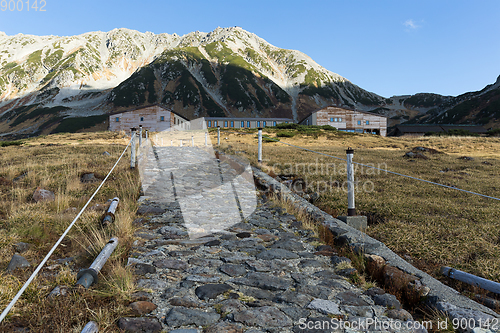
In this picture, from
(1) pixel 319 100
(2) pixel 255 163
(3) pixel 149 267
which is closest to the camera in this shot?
(3) pixel 149 267

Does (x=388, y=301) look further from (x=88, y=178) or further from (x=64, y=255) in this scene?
(x=88, y=178)

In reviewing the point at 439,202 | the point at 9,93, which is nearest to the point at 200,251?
the point at 439,202

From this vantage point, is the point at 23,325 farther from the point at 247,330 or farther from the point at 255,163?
the point at 255,163

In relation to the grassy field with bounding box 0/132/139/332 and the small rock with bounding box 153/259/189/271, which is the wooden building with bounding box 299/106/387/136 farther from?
the small rock with bounding box 153/259/189/271

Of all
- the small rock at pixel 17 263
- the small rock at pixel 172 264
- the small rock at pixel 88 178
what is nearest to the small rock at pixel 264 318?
the small rock at pixel 172 264

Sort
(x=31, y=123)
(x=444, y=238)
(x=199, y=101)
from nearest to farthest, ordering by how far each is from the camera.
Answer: (x=444, y=238), (x=31, y=123), (x=199, y=101)

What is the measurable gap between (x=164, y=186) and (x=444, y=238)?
6.83 meters

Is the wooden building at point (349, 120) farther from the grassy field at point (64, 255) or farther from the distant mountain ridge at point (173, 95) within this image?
the distant mountain ridge at point (173, 95)

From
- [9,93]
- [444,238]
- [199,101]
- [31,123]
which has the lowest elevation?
[444,238]

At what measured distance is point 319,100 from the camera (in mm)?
186125

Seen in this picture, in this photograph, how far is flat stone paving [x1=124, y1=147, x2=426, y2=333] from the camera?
2568 millimetres

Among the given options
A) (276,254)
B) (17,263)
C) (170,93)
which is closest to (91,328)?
(17,263)

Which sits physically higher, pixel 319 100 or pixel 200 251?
pixel 319 100

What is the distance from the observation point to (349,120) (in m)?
68.1
